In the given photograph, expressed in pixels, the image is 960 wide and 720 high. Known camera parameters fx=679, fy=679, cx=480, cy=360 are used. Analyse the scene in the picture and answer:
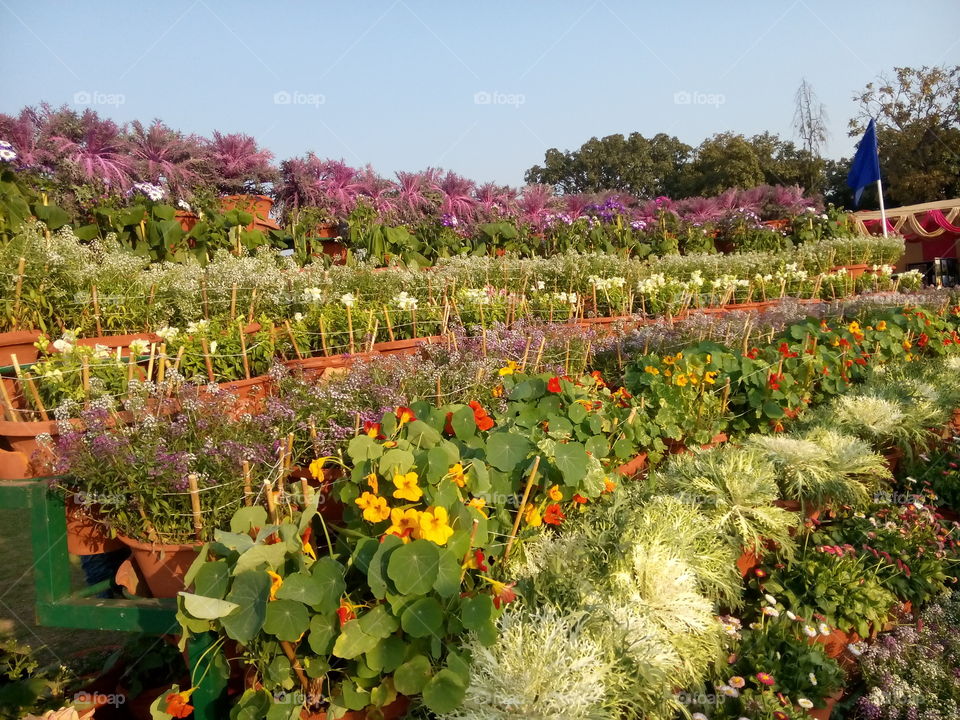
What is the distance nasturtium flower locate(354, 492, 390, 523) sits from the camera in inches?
68.5

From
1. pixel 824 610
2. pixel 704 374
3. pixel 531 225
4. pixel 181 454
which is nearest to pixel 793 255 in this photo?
pixel 531 225

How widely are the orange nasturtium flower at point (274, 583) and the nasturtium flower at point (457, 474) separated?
0.55 metres

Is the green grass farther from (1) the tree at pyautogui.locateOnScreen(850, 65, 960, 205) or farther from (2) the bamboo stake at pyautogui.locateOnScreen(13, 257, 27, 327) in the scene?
(1) the tree at pyautogui.locateOnScreen(850, 65, 960, 205)

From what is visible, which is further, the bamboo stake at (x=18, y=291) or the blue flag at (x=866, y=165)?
the blue flag at (x=866, y=165)

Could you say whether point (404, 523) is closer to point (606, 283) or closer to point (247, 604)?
point (247, 604)

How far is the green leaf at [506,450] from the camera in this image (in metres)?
2.21

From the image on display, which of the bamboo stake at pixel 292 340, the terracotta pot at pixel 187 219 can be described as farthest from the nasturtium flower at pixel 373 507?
the terracotta pot at pixel 187 219

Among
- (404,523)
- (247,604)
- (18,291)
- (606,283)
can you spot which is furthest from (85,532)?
(606,283)

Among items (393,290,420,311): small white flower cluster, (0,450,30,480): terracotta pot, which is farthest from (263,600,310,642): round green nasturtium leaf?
(393,290,420,311): small white flower cluster

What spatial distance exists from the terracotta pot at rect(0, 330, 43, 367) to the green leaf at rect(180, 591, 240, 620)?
95.1 inches

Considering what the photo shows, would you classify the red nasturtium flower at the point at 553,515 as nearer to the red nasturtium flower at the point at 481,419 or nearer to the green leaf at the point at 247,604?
the red nasturtium flower at the point at 481,419

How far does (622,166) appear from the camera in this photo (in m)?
30.9

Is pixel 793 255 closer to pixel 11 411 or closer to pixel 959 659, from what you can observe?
pixel 959 659

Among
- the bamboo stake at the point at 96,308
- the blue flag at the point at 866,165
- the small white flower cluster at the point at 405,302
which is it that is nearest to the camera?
the bamboo stake at the point at 96,308
